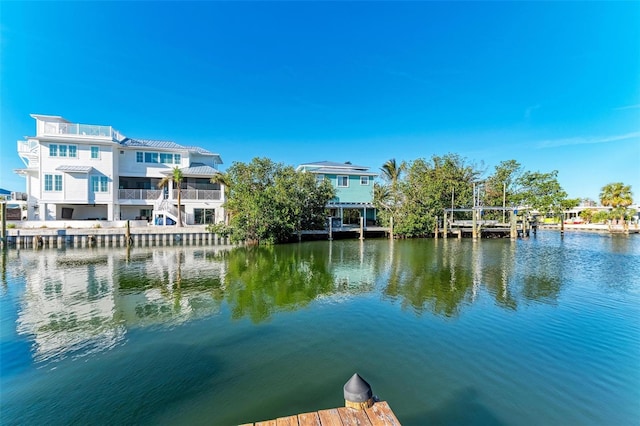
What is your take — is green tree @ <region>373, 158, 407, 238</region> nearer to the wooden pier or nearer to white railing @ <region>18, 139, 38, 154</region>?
the wooden pier

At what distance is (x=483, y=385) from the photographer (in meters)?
5.34

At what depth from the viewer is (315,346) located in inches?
274

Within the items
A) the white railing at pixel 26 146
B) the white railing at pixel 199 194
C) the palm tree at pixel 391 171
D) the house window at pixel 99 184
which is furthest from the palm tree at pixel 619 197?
the white railing at pixel 26 146

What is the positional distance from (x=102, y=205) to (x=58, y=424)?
33934mm

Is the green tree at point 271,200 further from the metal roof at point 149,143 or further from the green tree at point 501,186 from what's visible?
the green tree at point 501,186

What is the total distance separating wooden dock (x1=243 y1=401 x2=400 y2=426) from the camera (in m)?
2.97

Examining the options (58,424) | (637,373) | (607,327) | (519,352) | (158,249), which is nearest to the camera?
(58,424)

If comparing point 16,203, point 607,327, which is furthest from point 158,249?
point 607,327

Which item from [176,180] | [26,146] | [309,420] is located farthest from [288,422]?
[26,146]

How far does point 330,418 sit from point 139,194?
112ft

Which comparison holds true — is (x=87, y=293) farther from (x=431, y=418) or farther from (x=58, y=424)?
(x=431, y=418)

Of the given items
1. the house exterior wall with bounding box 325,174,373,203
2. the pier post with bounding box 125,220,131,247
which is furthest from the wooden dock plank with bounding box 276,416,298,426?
the house exterior wall with bounding box 325,174,373,203

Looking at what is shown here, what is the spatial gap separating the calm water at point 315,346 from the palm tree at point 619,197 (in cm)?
4277

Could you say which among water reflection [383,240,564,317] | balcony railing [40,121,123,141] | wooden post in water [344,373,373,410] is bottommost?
water reflection [383,240,564,317]
